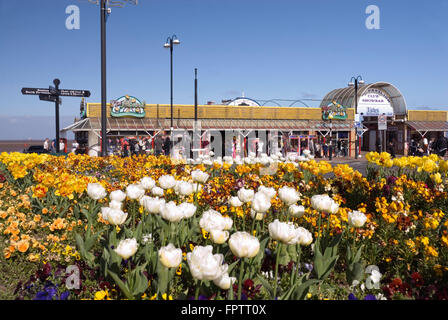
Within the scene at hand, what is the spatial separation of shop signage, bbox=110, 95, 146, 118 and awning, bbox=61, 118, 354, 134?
1.21ft

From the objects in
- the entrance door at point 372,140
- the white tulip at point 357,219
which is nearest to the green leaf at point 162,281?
the white tulip at point 357,219

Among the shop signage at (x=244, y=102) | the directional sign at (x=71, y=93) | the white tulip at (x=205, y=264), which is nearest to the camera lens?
the white tulip at (x=205, y=264)

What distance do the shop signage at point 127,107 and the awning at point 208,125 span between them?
37cm

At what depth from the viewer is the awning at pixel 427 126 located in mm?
34484

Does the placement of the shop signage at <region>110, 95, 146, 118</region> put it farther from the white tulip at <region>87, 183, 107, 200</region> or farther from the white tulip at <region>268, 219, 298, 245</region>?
the white tulip at <region>268, 219, 298, 245</region>

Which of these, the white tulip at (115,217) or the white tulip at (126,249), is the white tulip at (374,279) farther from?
the white tulip at (115,217)

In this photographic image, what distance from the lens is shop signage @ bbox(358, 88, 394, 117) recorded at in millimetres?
34562

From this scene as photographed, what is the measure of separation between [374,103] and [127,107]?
22.4 m

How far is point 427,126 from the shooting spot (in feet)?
116

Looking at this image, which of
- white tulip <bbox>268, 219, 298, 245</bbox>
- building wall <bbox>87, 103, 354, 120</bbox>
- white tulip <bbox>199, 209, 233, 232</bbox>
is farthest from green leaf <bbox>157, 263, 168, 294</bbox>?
building wall <bbox>87, 103, 354, 120</bbox>

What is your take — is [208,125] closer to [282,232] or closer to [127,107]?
[127,107]

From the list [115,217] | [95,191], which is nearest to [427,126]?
[95,191]

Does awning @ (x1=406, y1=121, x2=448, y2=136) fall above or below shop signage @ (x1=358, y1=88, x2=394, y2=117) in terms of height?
below
